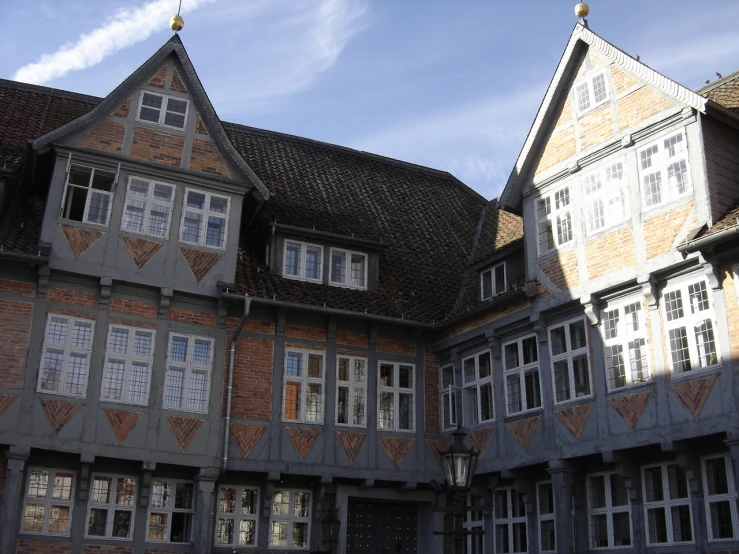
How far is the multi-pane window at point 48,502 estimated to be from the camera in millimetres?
16453

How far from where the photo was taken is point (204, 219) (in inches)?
752

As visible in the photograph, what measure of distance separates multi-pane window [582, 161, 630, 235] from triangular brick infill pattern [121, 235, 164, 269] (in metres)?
9.00

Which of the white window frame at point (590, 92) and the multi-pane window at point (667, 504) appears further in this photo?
the white window frame at point (590, 92)

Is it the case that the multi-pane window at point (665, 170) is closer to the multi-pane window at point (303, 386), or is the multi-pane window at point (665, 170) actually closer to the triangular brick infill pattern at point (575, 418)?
the triangular brick infill pattern at point (575, 418)

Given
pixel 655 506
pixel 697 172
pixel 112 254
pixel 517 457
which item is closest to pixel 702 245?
pixel 697 172

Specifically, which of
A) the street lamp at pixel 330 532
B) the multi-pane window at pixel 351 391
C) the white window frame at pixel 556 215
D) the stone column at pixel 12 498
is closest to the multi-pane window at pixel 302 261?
the multi-pane window at pixel 351 391

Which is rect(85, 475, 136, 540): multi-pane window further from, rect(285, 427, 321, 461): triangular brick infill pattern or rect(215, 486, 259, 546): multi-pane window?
rect(285, 427, 321, 461): triangular brick infill pattern

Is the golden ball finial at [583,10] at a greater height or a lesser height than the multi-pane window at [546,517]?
greater

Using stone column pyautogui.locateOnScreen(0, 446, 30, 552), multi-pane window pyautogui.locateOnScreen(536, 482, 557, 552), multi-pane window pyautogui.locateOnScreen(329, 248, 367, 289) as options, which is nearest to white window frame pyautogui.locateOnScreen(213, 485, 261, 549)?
stone column pyautogui.locateOnScreen(0, 446, 30, 552)

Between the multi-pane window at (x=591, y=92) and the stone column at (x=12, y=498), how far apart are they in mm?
13053

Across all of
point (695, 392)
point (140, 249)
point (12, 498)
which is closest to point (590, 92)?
point (695, 392)

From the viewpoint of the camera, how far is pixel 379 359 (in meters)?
20.2

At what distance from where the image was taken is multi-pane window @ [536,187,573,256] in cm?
1788

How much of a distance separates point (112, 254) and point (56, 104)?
22.9ft
